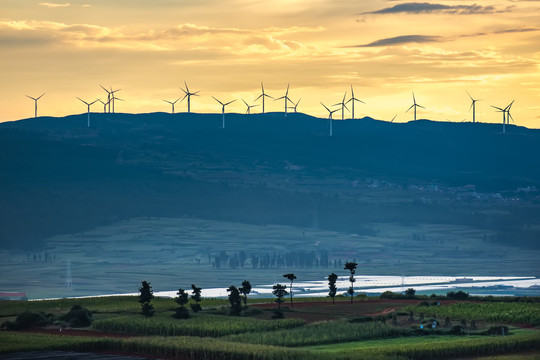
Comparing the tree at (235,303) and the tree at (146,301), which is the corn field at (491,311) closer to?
the tree at (235,303)

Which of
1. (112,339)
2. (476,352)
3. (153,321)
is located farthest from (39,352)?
(476,352)

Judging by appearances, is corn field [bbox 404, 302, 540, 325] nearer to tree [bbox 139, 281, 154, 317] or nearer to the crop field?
the crop field

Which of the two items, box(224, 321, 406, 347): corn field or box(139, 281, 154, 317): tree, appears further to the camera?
box(139, 281, 154, 317): tree

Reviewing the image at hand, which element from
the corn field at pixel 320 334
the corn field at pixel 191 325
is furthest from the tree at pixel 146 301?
the corn field at pixel 320 334

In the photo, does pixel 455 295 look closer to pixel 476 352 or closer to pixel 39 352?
pixel 476 352

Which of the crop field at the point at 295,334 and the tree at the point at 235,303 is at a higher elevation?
the tree at the point at 235,303

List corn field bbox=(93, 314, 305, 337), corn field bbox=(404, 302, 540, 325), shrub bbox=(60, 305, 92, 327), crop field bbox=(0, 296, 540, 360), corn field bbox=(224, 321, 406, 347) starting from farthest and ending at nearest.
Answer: corn field bbox=(404, 302, 540, 325) < shrub bbox=(60, 305, 92, 327) < corn field bbox=(93, 314, 305, 337) < corn field bbox=(224, 321, 406, 347) < crop field bbox=(0, 296, 540, 360)

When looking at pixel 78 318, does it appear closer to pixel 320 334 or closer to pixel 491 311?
pixel 320 334

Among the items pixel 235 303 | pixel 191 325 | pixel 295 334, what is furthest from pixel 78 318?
pixel 295 334

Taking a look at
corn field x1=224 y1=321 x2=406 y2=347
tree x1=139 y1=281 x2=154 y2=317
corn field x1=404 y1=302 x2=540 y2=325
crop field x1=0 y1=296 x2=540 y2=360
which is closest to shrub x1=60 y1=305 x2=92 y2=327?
crop field x1=0 y1=296 x2=540 y2=360
